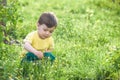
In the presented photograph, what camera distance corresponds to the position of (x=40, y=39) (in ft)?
20.4

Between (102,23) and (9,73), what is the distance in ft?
16.8

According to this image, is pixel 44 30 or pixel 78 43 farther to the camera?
pixel 78 43

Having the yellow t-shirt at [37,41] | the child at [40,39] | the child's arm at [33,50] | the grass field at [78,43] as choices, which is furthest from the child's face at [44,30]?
the grass field at [78,43]

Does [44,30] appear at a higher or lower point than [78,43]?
higher

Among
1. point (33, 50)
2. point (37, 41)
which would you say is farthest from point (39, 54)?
point (37, 41)

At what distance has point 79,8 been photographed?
454 inches

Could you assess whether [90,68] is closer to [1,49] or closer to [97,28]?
[1,49]

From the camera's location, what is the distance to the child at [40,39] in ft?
19.8

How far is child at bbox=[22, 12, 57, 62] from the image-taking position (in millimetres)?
6023

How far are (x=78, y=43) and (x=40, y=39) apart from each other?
2.14m

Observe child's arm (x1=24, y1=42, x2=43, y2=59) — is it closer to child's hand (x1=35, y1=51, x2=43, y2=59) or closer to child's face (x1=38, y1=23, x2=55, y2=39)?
child's hand (x1=35, y1=51, x2=43, y2=59)

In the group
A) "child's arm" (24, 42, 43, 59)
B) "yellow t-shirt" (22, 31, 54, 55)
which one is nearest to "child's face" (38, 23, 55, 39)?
"yellow t-shirt" (22, 31, 54, 55)

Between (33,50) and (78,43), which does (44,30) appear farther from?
(78,43)

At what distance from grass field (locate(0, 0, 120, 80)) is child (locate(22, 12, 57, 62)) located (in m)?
0.21
